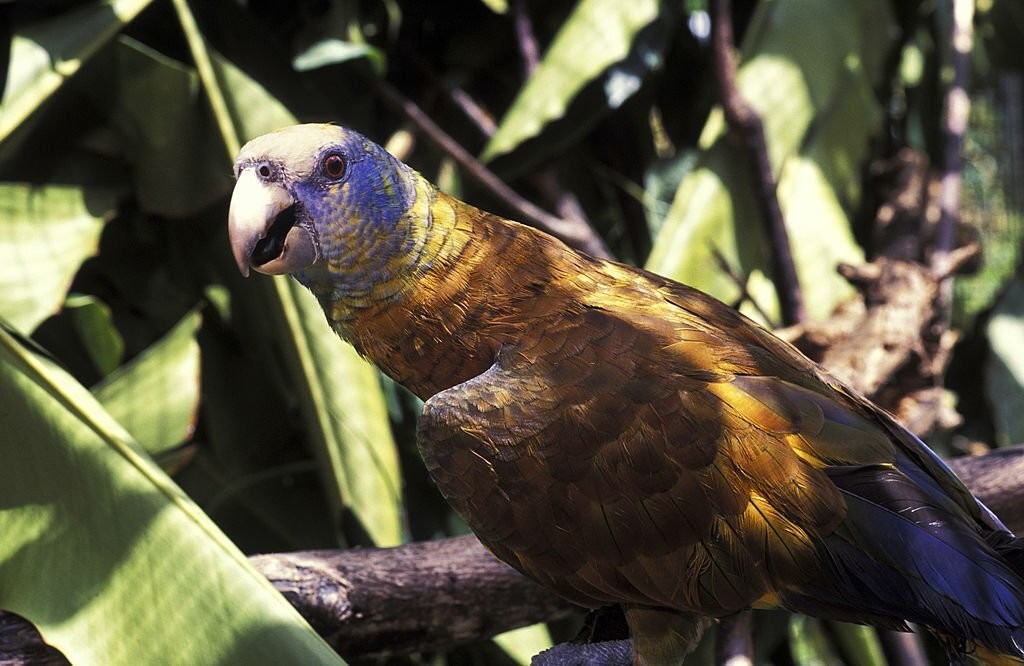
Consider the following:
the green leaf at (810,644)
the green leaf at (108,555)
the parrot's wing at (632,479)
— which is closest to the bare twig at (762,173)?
the green leaf at (810,644)

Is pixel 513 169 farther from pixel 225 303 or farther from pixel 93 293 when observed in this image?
pixel 93 293

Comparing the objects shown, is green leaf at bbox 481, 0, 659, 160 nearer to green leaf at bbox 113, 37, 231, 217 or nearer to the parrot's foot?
green leaf at bbox 113, 37, 231, 217

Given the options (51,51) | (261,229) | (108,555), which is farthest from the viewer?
(51,51)

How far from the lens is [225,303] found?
186 centimetres

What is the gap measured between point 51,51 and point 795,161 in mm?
1302

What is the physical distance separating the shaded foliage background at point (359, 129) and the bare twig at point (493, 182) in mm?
25

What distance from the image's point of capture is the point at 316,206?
0.99 metres

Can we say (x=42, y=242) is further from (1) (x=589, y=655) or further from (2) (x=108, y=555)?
(1) (x=589, y=655)

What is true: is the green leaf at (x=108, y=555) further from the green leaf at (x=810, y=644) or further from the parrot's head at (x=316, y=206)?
the green leaf at (x=810, y=644)

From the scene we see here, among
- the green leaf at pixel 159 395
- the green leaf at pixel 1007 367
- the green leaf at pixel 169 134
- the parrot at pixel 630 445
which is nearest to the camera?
the parrot at pixel 630 445

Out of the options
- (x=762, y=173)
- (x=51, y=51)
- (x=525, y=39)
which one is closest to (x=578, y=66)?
(x=525, y=39)

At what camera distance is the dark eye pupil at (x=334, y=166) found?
3.28 ft

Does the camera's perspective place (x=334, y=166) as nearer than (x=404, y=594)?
Yes

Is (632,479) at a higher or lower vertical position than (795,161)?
lower
